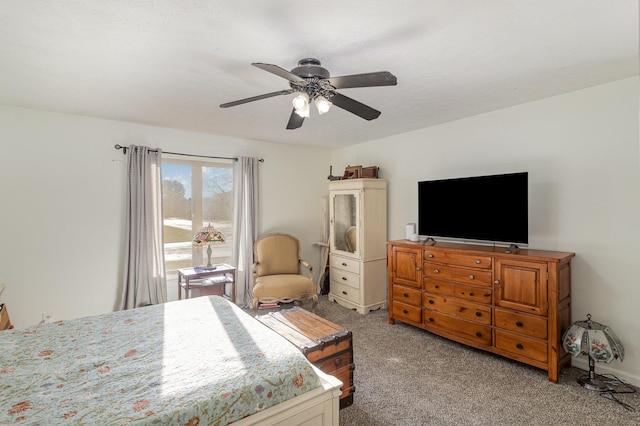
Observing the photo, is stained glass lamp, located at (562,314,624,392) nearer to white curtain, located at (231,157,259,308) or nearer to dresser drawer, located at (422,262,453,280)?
dresser drawer, located at (422,262,453,280)

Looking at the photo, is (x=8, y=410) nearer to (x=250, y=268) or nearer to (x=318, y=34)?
(x=318, y=34)

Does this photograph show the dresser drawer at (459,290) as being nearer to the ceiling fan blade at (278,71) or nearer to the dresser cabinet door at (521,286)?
the dresser cabinet door at (521,286)

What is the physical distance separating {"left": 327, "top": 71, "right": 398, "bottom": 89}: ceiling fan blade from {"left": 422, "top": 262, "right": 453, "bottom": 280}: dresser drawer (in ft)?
7.08

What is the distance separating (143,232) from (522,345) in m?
4.13

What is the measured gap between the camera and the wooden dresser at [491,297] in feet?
8.34

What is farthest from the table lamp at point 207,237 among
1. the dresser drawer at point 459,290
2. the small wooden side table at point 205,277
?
the dresser drawer at point 459,290

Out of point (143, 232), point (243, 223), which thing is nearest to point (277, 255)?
point (243, 223)

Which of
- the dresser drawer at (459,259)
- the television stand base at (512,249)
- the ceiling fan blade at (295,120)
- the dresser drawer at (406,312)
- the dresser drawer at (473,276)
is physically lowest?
the dresser drawer at (406,312)

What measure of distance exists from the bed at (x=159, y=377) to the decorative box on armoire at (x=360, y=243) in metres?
2.47

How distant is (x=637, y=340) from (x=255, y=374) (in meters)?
3.05

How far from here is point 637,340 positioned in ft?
8.12

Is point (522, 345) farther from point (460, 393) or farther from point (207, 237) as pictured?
point (207, 237)

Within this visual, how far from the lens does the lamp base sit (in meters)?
2.40

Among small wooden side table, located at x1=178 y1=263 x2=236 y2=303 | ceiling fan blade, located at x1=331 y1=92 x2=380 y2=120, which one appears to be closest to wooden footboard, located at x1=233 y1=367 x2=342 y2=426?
ceiling fan blade, located at x1=331 y1=92 x2=380 y2=120
